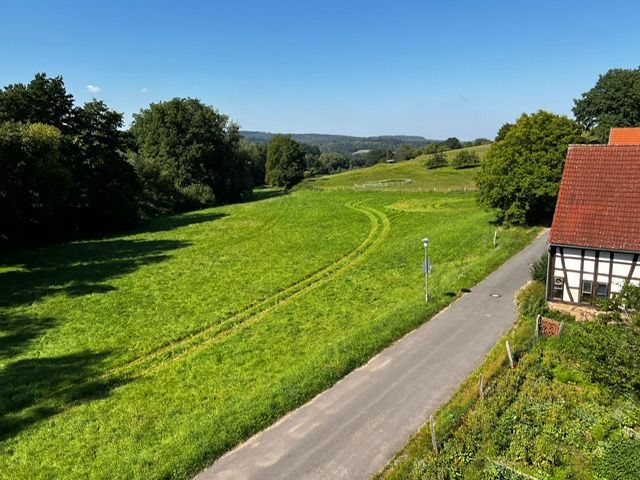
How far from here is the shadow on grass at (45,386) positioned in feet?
50.7

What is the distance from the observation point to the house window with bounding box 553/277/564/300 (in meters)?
21.1

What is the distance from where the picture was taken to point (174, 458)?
40.2ft

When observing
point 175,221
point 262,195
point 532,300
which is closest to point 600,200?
point 532,300

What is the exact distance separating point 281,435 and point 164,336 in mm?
10533

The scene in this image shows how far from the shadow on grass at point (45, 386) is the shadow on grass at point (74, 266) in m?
6.30

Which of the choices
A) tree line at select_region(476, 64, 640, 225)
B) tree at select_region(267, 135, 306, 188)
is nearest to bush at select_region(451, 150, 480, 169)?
tree at select_region(267, 135, 306, 188)

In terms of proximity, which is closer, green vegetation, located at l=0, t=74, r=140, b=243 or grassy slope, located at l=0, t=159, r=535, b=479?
grassy slope, located at l=0, t=159, r=535, b=479

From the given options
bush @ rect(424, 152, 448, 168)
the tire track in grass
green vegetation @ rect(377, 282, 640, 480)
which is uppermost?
bush @ rect(424, 152, 448, 168)

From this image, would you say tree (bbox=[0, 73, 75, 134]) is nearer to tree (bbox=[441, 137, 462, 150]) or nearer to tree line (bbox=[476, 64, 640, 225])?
tree line (bbox=[476, 64, 640, 225])

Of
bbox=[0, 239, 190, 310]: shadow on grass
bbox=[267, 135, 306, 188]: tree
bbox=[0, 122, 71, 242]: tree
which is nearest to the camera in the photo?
bbox=[0, 239, 190, 310]: shadow on grass

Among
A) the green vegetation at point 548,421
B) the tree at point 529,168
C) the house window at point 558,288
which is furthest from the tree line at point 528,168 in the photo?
the green vegetation at point 548,421

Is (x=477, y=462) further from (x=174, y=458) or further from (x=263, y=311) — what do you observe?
(x=263, y=311)

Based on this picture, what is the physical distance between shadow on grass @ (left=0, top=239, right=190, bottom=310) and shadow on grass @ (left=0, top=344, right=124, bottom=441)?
630cm

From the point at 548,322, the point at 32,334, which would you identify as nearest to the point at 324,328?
the point at 548,322
